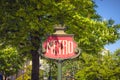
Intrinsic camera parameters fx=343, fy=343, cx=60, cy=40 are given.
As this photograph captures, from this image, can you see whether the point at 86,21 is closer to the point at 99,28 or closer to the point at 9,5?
the point at 99,28

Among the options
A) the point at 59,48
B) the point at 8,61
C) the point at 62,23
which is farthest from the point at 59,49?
the point at 8,61

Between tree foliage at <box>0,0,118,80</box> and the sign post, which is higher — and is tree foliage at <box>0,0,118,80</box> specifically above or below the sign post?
above

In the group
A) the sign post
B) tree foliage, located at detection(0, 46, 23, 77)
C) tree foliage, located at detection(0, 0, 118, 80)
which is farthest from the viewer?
tree foliage, located at detection(0, 46, 23, 77)

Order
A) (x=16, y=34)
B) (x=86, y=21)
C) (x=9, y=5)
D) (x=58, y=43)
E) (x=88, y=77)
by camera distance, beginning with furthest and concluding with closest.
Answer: (x=88, y=77)
(x=86, y=21)
(x=16, y=34)
(x=9, y=5)
(x=58, y=43)

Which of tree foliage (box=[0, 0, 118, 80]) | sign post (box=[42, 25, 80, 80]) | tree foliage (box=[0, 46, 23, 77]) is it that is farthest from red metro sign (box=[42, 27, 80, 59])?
tree foliage (box=[0, 46, 23, 77])

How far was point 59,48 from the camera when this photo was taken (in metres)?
6.43

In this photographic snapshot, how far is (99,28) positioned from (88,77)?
2671 centimetres

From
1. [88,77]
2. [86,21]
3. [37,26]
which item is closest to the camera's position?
[37,26]

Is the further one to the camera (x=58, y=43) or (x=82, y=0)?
(x=82, y=0)

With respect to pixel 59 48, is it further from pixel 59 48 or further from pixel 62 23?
pixel 62 23

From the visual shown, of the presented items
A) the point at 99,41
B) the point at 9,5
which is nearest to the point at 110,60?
the point at 99,41

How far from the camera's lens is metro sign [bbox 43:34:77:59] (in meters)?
6.43

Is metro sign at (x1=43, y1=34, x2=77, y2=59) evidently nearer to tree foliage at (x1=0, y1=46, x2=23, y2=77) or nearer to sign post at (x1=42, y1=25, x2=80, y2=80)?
sign post at (x1=42, y1=25, x2=80, y2=80)

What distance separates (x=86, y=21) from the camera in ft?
72.6
